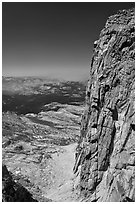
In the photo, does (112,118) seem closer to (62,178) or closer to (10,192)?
(10,192)

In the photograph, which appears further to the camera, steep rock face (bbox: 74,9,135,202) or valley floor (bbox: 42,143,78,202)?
valley floor (bbox: 42,143,78,202)

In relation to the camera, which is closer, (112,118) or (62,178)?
(112,118)

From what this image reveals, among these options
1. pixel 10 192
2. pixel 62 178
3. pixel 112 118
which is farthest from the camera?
pixel 62 178

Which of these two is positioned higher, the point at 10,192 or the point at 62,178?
the point at 10,192

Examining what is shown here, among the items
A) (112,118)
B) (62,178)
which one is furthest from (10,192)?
(62,178)

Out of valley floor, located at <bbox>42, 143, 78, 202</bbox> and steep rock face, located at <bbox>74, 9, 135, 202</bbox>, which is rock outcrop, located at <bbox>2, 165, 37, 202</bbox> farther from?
valley floor, located at <bbox>42, 143, 78, 202</bbox>

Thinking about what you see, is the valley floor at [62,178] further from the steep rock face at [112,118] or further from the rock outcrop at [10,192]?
the rock outcrop at [10,192]

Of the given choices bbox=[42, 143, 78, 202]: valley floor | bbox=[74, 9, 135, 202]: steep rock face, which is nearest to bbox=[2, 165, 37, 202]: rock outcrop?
bbox=[74, 9, 135, 202]: steep rock face

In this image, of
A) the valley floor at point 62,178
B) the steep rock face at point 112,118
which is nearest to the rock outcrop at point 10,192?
the steep rock face at point 112,118

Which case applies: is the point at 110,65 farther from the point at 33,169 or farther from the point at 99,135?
the point at 33,169
